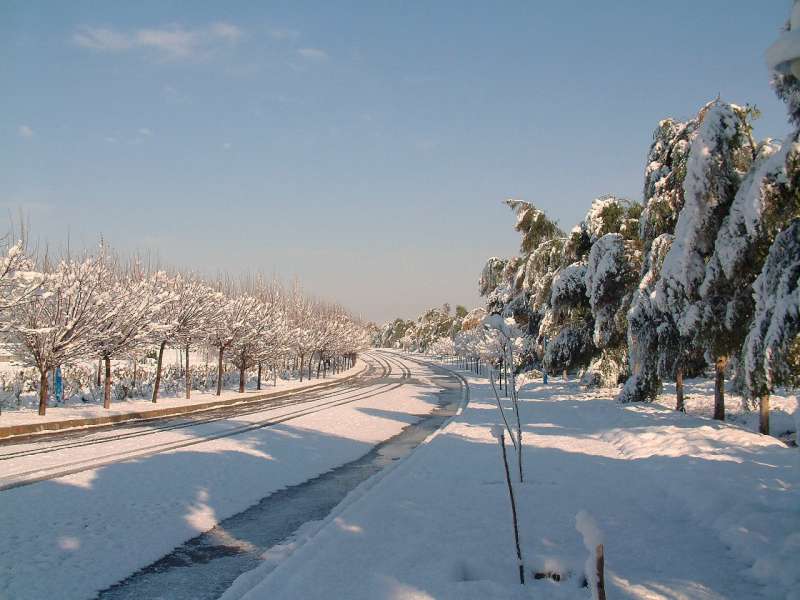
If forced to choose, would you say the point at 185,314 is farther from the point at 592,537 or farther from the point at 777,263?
the point at 592,537

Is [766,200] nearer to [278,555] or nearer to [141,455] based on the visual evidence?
[278,555]

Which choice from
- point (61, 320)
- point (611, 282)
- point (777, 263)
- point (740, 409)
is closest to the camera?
point (777, 263)

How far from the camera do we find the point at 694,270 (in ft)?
45.2

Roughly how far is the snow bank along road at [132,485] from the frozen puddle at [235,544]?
0.76 ft

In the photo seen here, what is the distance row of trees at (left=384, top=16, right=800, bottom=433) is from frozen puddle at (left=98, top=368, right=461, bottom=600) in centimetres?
661

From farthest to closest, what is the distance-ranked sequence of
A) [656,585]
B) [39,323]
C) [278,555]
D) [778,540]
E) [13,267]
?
[39,323] → [13,267] → [278,555] → [778,540] → [656,585]

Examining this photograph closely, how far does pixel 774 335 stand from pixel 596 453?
5847 mm

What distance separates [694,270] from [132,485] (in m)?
12.0

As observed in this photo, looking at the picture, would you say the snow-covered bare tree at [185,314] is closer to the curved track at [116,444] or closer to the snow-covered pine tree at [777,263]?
the curved track at [116,444]

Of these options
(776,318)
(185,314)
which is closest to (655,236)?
(776,318)

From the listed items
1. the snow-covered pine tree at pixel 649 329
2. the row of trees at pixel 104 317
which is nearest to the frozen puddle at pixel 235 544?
the snow-covered pine tree at pixel 649 329

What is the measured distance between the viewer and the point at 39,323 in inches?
907

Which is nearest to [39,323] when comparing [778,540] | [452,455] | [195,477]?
[195,477]

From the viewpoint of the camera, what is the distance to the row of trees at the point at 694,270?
880cm
